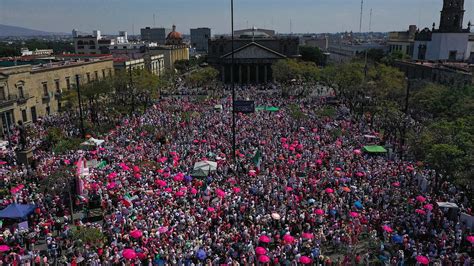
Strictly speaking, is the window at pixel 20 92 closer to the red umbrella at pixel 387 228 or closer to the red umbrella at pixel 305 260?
the red umbrella at pixel 305 260

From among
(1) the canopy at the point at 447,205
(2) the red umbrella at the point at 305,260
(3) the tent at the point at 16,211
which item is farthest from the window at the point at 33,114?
(1) the canopy at the point at 447,205

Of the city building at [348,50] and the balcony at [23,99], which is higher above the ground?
the city building at [348,50]

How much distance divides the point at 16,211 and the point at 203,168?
1089cm

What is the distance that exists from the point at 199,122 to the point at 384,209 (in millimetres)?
23552

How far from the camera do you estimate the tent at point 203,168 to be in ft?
82.7

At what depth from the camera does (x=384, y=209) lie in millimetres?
20453

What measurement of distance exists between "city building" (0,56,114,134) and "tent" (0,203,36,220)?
2179 cm

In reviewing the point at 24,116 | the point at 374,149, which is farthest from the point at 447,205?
the point at 24,116

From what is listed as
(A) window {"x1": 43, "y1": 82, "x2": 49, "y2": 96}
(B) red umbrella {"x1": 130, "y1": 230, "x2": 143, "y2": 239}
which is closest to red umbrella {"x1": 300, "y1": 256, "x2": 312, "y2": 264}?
(B) red umbrella {"x1": 130, "y1": 230, "x2": 143, "y2": 239}

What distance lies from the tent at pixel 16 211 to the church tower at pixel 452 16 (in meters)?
69.1

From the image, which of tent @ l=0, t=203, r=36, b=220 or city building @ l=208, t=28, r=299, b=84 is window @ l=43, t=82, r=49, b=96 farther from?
Result: city building @ l=208, t=28, r=299, b=84

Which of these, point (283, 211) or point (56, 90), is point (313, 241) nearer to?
point (283, 211)

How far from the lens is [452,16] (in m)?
66.8

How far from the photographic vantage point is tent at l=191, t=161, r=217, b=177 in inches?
993
